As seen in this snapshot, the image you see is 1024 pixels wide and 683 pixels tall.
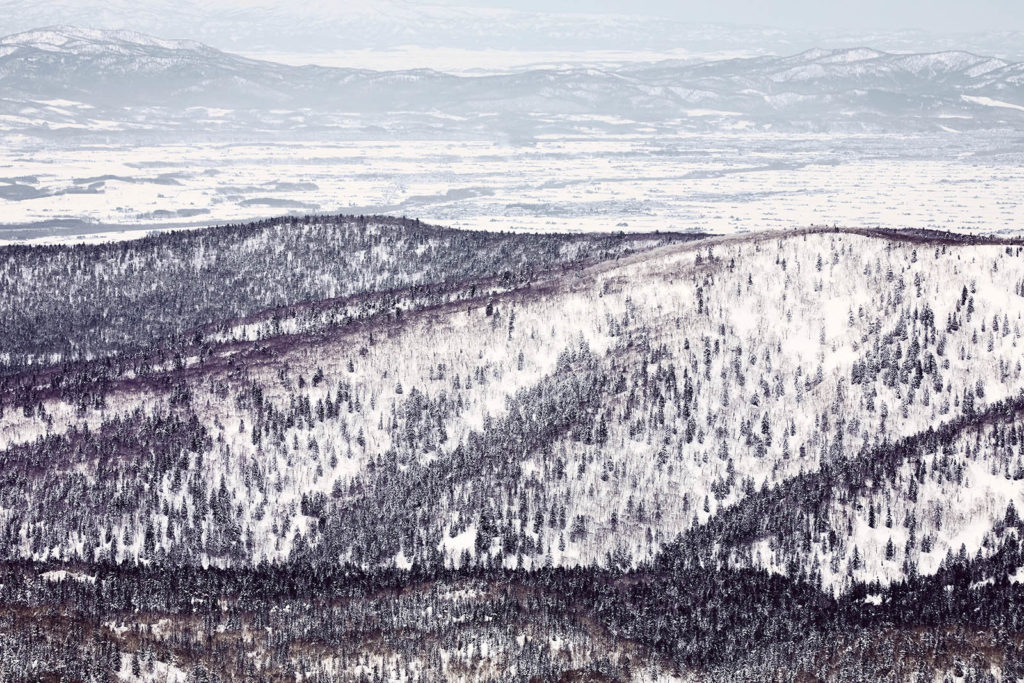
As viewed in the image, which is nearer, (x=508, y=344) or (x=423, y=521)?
(x=423, y=521)

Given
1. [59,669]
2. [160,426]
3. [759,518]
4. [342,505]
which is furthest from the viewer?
[160,426]

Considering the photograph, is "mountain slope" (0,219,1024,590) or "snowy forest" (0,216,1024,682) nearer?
"snowy forest" (0,216,1024,682)

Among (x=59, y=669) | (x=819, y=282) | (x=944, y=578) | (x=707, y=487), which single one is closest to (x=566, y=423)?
(x=707, y=487)

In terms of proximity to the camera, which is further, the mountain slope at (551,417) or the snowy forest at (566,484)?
the mountain slope at (551,417)

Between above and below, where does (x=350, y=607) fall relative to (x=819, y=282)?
below

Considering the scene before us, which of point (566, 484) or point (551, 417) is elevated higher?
point (551, 417)

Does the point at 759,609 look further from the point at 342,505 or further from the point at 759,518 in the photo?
the point at 342,505

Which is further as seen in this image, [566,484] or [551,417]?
[551,417]

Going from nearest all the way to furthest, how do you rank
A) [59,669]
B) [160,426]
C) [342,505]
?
[59,669] → [342,505] → [160,426]
